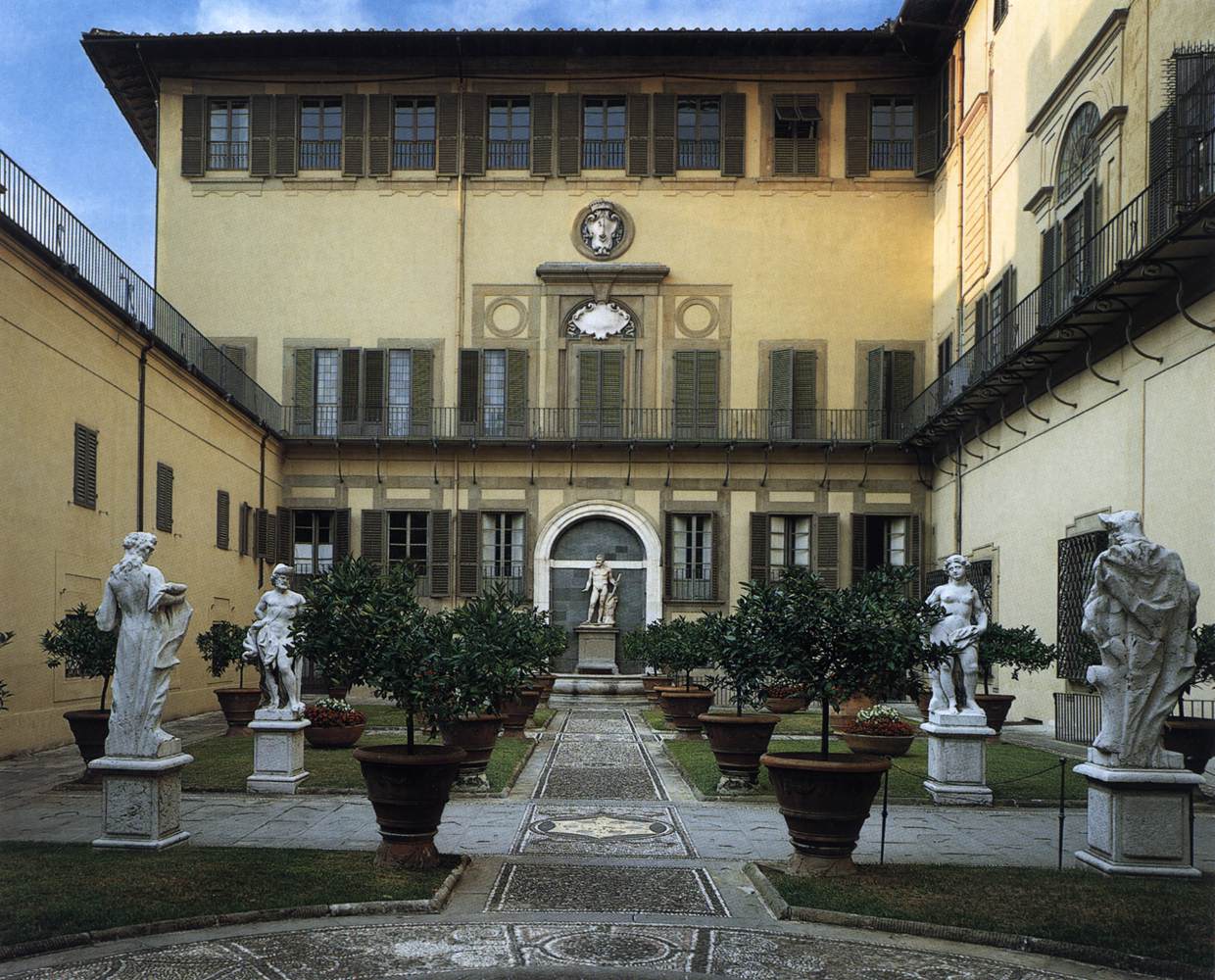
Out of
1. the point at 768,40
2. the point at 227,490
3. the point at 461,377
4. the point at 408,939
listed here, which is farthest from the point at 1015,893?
the point at 768,40

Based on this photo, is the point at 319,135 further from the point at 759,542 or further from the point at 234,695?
the point at 234,695

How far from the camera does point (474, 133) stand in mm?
29969

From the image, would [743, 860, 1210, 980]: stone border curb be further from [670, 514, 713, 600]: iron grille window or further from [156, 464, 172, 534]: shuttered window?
[670, 514, 713, 600]: iron grille window

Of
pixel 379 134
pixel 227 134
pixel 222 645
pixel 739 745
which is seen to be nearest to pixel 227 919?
pixel 739 745

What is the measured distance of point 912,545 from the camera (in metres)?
28.9

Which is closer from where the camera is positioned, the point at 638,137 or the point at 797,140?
the point at 797,140

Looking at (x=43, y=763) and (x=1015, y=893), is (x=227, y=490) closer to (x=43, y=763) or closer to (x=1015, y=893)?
(x=43, y=763)

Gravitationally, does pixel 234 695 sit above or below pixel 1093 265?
below

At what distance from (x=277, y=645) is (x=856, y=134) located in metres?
21.3

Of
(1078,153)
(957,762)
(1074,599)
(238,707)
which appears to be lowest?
(238,707)

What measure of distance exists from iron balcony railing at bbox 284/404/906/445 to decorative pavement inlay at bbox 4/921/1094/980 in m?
22.6

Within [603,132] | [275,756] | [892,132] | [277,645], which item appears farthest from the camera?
[603,132]

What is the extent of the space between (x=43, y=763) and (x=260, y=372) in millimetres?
15945

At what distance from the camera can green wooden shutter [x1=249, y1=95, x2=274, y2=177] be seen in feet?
97.8
